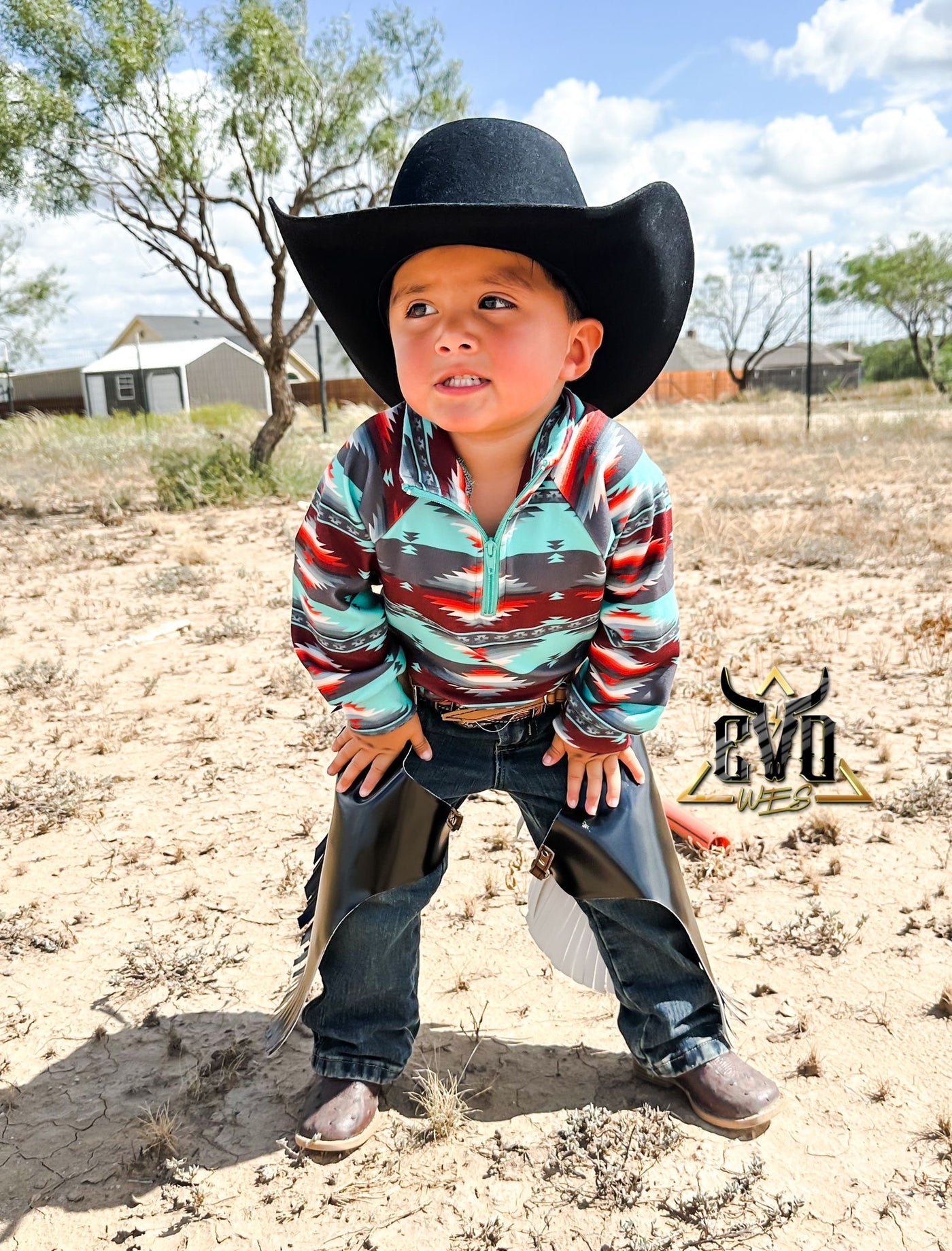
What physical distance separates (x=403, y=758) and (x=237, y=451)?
31.4 feet

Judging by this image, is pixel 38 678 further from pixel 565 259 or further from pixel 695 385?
pixel 695 385

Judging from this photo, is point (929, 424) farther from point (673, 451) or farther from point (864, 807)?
point (864, 807)

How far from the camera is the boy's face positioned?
5.14 feet

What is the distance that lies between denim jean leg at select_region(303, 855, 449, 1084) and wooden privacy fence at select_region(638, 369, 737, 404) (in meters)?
44.0

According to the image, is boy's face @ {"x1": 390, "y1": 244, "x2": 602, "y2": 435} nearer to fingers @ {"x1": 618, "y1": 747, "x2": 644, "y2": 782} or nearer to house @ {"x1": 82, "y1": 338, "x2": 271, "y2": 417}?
fingers @ {"x1": 618, "y1": 747, "x2": 644, "y2": 782}

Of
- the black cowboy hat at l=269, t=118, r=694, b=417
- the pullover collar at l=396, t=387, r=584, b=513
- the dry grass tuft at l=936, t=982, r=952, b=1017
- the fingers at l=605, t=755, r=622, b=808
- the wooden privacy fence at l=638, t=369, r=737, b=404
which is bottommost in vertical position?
the dry grass tuft at l=936, t=982, r=952, b=1017

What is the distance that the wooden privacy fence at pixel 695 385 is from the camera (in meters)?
45.2

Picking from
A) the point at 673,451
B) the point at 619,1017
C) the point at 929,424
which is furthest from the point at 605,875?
the point at 929,424

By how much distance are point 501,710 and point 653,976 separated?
0.59 m

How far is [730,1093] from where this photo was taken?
188 centimetres

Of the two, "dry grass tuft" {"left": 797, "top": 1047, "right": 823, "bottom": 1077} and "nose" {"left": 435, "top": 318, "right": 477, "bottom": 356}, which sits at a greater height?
"nose" {"left": 435, "top": 318, "right": 477, "bottom": 356}

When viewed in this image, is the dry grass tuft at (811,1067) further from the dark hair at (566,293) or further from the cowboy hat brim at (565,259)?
the dark hair at (566,293)

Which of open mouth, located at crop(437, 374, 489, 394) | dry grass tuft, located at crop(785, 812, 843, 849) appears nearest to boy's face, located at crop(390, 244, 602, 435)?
open mouth, located at crop(437, 374, 489, 394)

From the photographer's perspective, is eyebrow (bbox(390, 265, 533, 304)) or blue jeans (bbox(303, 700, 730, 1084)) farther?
blue jeans (bbox(303, 700, 730, 1084))
